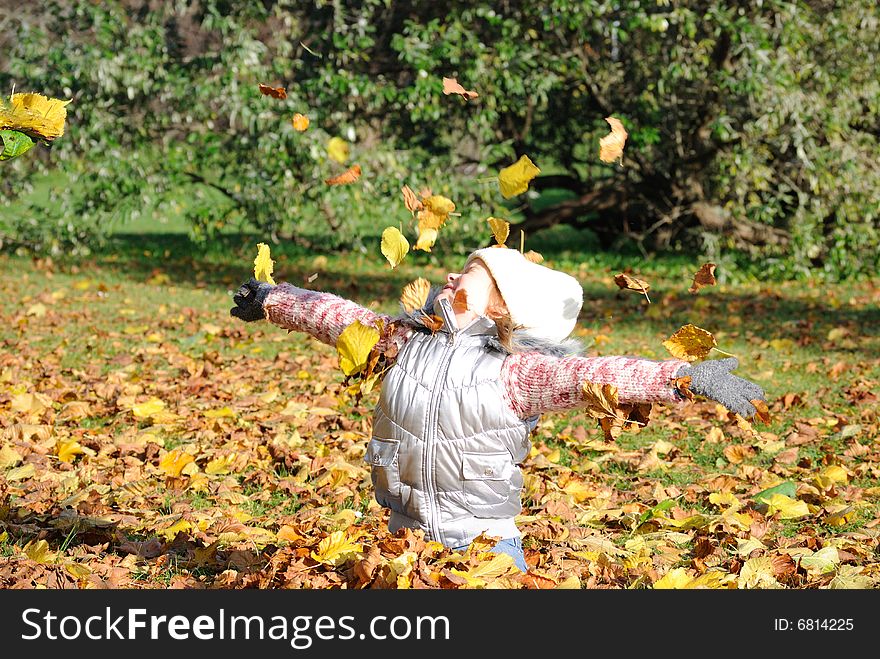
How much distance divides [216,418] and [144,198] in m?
5.76

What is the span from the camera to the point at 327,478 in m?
4.09

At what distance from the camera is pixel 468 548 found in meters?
2.67

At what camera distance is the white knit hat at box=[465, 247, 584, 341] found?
8.79ft

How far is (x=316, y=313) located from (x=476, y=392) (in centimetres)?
59

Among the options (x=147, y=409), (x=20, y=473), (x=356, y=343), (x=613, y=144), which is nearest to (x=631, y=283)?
(x=613, y=144)

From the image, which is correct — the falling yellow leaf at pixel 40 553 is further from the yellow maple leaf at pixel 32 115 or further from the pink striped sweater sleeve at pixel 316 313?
the yellow maple leaf at pixel 32 115

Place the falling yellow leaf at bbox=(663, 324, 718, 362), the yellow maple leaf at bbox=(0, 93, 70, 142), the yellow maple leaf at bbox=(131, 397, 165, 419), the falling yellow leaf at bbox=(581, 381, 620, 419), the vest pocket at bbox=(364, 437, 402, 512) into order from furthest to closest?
1. the yellow maple leaf at bbox=(131, 397, 165, 419)
2. the vest pocket at bbox=(364, 437, 402, 512)
3. the falling yellow leaf at bbox=(663, 324, 718, 362)
4. the falling yellow leaf at bbox=(581, 381, 620, 419)
5. the yellow maple leaf at bbox=(0, 93, 70, 142)

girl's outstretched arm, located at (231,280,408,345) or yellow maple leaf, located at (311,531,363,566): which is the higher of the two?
girl's outstretched arm, located at (231,280,408,345)

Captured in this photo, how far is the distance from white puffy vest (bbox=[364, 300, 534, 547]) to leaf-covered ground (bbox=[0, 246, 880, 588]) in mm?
104

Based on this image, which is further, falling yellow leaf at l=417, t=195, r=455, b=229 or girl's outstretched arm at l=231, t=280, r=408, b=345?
falling yellow leaf at l=417, t=195, r=455, b=229

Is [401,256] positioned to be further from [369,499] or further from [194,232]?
[194,232]

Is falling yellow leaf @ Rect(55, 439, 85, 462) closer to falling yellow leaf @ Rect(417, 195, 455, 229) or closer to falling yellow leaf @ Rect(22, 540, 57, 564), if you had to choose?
falling yellow leaf @ Rect(22, 540, 57, 564)

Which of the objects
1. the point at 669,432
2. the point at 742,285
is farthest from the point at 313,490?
the point at 742,285

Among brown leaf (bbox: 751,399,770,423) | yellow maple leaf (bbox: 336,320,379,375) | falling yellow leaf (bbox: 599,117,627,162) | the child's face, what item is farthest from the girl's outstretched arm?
brown leaf (bbox: 751,399,770,423)
